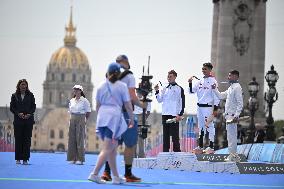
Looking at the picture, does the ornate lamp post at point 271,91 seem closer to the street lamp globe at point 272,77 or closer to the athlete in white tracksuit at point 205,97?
the street lamp globe at point 272,77

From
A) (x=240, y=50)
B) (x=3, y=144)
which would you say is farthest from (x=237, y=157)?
(x=240, y=50)

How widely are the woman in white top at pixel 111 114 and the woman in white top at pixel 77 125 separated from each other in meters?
8.45

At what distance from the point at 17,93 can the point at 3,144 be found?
17809mm

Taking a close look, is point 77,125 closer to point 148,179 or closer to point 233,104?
point 233,104

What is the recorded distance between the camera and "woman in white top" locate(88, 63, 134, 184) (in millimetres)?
16500

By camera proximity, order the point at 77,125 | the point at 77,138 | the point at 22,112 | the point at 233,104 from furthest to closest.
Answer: the point at 77,138 → the point at 77,125 → the point at 22,112 → the point at 233,104

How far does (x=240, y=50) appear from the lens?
66.1 metres

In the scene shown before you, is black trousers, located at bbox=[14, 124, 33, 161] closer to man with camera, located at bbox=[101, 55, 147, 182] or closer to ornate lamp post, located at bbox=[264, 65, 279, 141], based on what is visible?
man with camera, located at bbox=[101, 55, 147, 182]

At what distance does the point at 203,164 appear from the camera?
22.0m

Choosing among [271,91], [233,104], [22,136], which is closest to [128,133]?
[233,104]

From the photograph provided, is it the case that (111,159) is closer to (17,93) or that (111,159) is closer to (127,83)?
(127,83)

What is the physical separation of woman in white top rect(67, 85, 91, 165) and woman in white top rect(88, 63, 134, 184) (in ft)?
27.7

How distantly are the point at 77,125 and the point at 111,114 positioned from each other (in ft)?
30.6

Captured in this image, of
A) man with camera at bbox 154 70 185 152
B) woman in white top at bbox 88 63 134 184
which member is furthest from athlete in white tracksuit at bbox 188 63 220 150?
woman in white top at bbox 88 63 134 184
